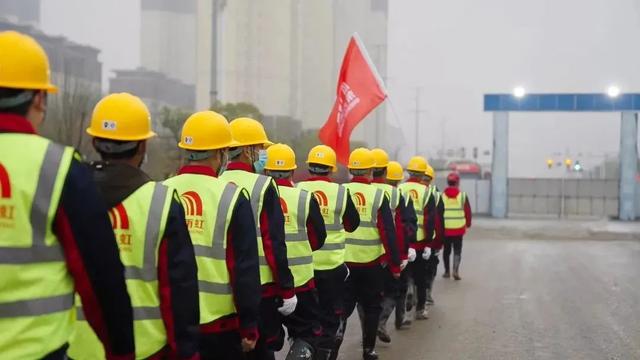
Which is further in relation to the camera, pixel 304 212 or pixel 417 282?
pixel 417 282

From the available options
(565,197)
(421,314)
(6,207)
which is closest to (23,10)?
(565,197)

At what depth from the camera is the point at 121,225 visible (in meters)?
3.40

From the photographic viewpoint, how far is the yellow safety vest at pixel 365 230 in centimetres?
776

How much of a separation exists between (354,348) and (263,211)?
4.11m

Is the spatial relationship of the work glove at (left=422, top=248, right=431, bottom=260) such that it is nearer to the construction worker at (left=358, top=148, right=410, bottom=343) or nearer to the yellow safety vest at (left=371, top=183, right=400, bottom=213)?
the construction worker at (left=358, top=148, right=410, bottom=343)

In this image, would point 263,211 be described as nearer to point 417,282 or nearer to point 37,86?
point 37,86

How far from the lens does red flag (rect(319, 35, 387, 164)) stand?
10031mm

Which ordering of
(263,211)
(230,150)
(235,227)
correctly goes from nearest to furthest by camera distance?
(235,227) < (263,211) < (230,150)

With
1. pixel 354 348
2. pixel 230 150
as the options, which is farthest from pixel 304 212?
pixel 354 348

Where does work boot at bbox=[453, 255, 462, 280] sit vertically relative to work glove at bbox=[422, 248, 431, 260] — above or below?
below

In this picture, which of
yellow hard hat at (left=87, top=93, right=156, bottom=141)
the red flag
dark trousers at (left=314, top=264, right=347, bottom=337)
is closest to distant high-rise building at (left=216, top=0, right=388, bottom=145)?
the red flag

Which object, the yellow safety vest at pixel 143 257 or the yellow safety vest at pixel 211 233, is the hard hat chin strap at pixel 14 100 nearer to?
the yellow safety vest at pixel 143 257

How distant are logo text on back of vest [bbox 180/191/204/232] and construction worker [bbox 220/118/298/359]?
2.41 feet

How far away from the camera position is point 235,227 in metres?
4.07
